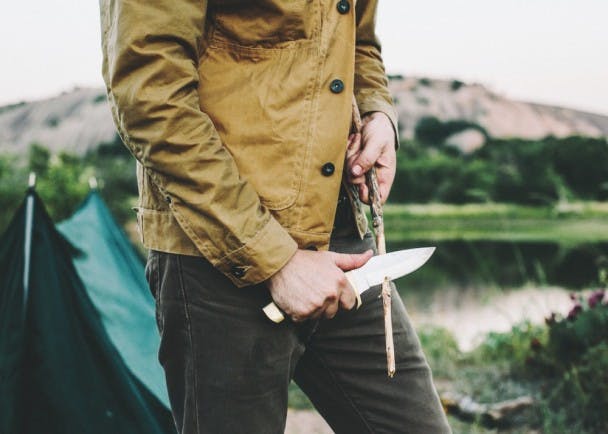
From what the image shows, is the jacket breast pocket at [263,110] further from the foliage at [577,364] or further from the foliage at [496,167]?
the foliage at [496,167]

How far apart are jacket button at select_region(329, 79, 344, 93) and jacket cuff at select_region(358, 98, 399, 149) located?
359mm

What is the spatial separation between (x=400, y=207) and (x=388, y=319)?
29173 millimetres

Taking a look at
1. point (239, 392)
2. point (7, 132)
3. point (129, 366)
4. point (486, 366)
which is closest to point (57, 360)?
point (129, 366)

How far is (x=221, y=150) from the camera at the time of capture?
129 cm

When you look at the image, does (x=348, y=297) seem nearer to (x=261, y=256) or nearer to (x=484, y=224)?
(x=261, y=256)

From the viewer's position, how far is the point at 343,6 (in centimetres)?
143

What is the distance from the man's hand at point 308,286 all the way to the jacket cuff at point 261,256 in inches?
1.0

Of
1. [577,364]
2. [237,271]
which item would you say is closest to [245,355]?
[237,271]

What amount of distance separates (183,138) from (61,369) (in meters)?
2.17

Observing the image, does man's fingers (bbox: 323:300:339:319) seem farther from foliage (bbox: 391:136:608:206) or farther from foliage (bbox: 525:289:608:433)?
foliage (bbox: 391:136:608:206)

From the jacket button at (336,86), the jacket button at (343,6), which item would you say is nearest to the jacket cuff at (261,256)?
the jacket button at (336,86)

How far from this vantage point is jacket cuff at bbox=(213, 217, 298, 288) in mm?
1283

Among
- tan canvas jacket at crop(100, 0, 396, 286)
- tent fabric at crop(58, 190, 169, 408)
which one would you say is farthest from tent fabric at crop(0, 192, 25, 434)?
tan canvas jacket at crop(100, 0, 396, 286)

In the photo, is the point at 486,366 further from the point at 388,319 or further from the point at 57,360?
the point at 388,319
